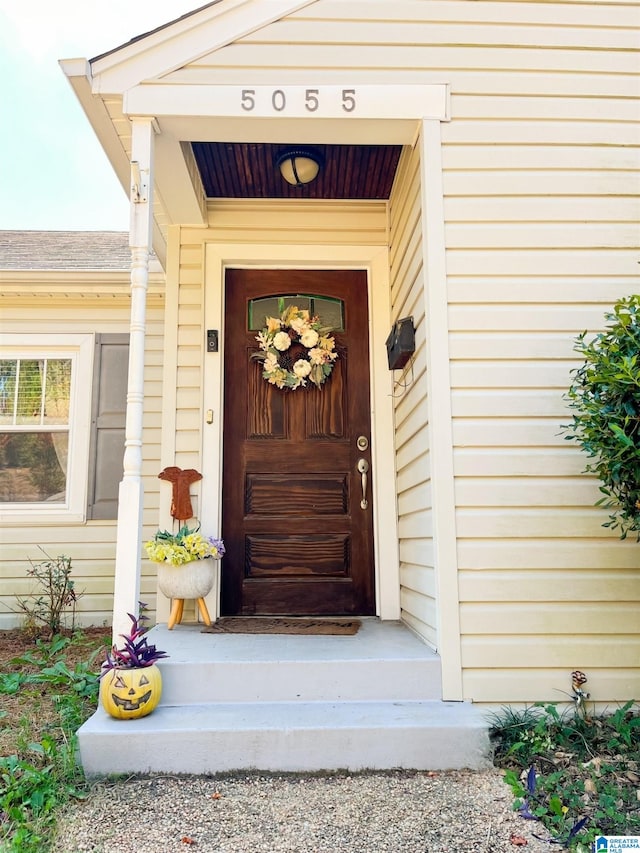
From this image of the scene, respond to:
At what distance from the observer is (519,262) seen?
101 inches

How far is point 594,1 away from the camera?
2.68 m

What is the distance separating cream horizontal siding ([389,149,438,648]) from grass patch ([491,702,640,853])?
46cm

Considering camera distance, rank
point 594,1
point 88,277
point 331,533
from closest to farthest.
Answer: point 594,1 < point 331,533 < point 88,277

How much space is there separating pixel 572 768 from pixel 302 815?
0.94 m

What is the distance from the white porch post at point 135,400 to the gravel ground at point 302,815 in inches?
25.9

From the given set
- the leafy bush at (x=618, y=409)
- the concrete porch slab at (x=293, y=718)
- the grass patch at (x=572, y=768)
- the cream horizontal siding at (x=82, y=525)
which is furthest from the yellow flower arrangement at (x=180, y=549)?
the leafy bush at (x=618, y=409)

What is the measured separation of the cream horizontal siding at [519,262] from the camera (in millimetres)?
2336

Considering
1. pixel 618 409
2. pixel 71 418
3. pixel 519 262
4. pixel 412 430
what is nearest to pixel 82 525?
pixel 71 418

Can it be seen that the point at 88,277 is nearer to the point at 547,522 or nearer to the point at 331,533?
the point at 331,533

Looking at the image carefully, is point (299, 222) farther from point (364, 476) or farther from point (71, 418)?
point (71, 418)

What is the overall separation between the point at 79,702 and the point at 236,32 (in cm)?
306

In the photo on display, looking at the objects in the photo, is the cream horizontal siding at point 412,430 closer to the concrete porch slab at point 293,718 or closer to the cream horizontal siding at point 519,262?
the cream horizontal siding at point 519,262

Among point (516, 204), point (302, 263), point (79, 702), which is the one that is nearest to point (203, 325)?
point (302, 263)

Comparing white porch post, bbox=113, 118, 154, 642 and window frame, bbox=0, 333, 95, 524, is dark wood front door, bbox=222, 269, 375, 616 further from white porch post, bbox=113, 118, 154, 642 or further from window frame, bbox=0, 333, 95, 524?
window frame, bbox=0, 333, 95, 524
